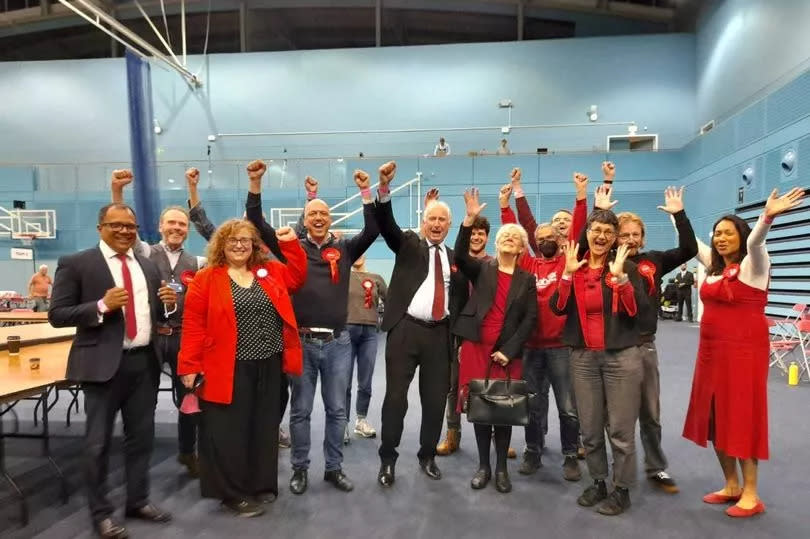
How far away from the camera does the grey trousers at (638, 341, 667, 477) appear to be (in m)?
2.75

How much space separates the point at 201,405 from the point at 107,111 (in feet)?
48.6

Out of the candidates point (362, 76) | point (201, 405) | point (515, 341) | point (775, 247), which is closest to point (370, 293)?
point (515, 341)

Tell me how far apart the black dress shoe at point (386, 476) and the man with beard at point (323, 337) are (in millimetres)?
173

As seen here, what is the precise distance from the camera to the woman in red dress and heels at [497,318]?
2730 millimetres

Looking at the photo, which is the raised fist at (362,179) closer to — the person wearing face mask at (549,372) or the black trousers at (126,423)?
the person wearing face mask at (549,372)

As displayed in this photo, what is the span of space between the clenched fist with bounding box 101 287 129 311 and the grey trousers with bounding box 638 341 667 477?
101 inches

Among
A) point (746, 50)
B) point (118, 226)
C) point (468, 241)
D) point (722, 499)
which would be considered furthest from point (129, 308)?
point (746, 50)

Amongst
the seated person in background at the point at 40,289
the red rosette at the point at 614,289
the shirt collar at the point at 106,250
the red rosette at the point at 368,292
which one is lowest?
the seated person in background at the point at 40,289

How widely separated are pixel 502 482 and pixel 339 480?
35.6 inches

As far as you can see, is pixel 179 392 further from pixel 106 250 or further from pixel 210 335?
pixel 106 250

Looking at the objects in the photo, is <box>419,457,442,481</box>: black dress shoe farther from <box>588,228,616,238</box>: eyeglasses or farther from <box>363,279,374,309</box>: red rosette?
<box>588,228,616,238</box>: eyeglasses

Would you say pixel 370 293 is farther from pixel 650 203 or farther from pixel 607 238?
pixel 650 203

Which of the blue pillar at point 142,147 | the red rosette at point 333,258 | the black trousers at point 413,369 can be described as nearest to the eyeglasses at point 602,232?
the black trousers at point 413,369

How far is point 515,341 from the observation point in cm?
270
